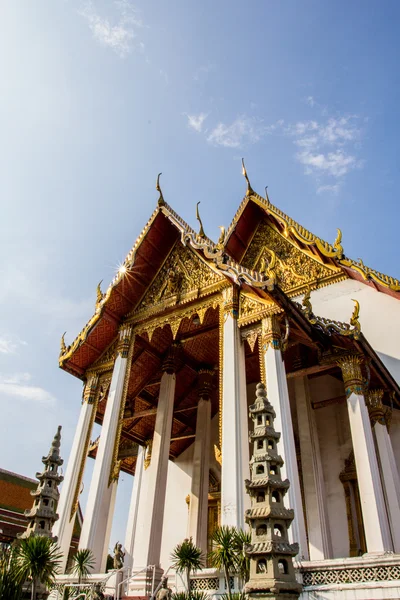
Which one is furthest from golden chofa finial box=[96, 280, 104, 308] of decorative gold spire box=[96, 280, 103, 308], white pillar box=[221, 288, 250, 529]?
white pillar box=[221, 288, 250, 529]

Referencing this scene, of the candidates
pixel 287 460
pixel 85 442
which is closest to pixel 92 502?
pixel 85 442

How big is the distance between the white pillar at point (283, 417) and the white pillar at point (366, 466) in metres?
1.12

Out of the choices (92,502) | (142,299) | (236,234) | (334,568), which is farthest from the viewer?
(236,234)

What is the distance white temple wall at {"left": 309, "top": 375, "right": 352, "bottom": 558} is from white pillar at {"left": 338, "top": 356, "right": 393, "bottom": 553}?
1.51 metres

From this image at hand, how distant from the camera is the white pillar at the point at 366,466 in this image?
6.11m

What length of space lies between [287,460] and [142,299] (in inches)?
174

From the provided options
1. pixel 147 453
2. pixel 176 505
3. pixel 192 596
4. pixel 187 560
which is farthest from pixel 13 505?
pixel 192 596

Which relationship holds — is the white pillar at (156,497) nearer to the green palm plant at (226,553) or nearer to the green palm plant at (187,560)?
the green palm plant at (187,560)

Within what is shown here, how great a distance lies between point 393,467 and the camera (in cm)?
765

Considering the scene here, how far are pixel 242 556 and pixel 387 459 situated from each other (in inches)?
157

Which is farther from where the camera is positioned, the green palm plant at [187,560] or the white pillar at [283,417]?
the green palm plant at [187,560]

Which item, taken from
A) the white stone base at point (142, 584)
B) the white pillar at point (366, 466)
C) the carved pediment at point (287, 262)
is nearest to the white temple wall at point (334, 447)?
the white pillar at point (366, 466)

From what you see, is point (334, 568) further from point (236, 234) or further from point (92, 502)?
point (236, 234)

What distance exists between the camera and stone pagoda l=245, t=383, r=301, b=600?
3490 millimetres
